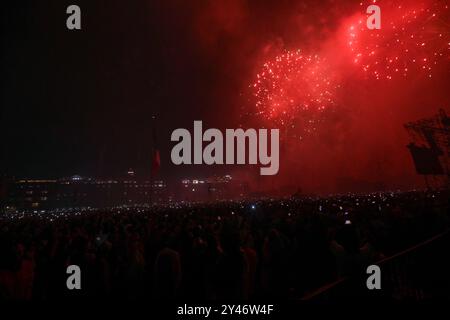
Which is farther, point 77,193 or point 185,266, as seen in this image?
point 77,193

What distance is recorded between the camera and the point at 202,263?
711cm

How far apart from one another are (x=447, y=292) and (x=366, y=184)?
104m

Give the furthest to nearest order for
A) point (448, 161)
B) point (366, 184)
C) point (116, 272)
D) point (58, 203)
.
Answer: point (58, 203) < point (366, 184) < point (448, 161) < point (116, 272)

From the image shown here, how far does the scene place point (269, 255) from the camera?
27.6 feet

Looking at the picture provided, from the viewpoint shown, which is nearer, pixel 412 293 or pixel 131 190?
pixel 412 293

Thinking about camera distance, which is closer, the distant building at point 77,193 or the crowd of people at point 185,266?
the crowd of people at point 185,266

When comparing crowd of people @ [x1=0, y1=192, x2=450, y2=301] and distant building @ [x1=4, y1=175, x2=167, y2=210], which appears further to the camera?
distant building @ [x1=4, y1=175, x2=167, y2=210]
